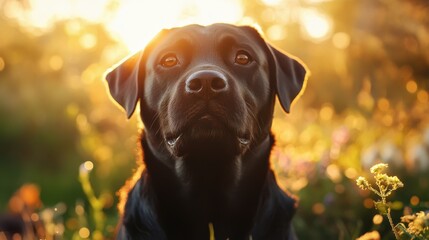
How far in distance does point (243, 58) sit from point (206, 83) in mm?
642

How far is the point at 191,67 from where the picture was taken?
332 centimetres

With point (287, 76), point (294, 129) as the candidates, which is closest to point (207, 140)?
point (287, 76)

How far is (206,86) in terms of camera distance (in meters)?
2.89

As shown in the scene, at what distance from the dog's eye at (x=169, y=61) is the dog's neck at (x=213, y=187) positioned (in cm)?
50

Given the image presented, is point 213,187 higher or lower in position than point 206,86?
lower

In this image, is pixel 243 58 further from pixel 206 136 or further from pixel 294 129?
pixel 294 129

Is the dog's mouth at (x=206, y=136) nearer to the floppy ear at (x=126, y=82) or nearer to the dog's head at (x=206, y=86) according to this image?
the dog's head at (x=206, y=86)

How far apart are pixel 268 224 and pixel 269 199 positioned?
0.15 meters

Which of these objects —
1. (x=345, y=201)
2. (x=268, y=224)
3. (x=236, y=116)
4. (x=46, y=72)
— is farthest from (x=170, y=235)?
(x=46, y=72)

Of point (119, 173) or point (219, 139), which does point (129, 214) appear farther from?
point (119, 173)

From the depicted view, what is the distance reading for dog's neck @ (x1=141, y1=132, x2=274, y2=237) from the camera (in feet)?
11.4

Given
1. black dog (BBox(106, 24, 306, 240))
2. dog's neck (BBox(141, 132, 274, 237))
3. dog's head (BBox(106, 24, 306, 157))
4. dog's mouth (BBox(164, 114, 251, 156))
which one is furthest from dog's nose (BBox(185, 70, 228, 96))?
dog's neck (BBox(141, 132, 274, 237))

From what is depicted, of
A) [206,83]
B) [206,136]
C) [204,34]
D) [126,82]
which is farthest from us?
[126,82]

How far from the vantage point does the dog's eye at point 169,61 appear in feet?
11.3
